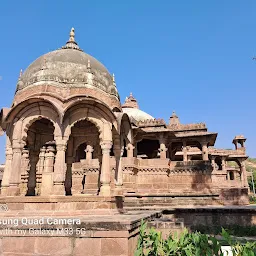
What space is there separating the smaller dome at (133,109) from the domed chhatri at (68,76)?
18.1 meters

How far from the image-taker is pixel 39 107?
866 cm

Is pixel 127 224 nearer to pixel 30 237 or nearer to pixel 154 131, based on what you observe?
pixel 30 237

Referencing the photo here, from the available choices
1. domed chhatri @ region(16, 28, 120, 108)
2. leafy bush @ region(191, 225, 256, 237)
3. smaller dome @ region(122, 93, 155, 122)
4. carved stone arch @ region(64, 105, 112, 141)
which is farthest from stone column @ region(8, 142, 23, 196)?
smaller dome @ region(122, 93, 155, 122)

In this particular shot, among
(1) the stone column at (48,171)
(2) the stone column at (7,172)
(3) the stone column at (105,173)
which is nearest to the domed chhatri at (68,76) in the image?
(3) the stone column at (105,173)

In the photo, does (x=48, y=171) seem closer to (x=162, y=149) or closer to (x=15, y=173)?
(x=15, y=173)

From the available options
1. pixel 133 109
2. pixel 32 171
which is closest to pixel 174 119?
pixel 133 109

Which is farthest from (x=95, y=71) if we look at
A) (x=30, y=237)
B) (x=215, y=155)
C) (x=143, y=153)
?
(x=215, y=155)

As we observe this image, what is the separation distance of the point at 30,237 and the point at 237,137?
34.3m

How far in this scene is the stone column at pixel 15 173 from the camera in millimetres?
7797

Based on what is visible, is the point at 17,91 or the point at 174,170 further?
the point at 174,170

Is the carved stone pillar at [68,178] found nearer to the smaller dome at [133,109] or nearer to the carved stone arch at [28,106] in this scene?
the carved stone arch at [28,106]

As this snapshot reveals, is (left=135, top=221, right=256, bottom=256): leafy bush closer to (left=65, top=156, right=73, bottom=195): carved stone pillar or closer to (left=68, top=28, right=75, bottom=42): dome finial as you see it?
(left=65, top=156, right=73, bottom=195): carved stone pillar

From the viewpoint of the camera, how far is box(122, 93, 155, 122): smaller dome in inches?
1121

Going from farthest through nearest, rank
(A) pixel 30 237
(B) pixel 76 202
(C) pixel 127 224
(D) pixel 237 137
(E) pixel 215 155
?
(D) pixel 237 137
(E) pixel 215 155
(B) pixel 76 202
(A) pixel 30 237
(C) pixel 127 224
